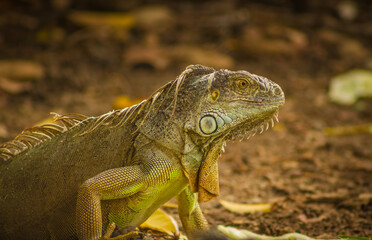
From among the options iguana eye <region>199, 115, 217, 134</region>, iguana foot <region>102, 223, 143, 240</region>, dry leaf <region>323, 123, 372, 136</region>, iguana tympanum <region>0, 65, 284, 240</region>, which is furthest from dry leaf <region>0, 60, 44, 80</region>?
iguana eye <region>199, 115, 217, 134</region>

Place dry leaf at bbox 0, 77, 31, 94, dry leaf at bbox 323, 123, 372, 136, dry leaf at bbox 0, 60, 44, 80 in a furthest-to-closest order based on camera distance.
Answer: dry leaf at bbox 0, 60, 44, 80
dry leaf at bbox 0, 77, 31, 94
dry leaf at bbox 323, 123, 372, 136

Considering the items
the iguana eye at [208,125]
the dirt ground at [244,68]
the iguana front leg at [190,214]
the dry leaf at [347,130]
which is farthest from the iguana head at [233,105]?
the dry leaf at [347,130]

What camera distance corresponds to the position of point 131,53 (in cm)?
1139

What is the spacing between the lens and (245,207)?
203 inches

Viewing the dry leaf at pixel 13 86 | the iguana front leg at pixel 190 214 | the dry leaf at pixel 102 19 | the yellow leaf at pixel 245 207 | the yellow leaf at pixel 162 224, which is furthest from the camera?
the dry leaf at pixel 102 19

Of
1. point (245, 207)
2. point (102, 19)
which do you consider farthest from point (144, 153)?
point (102, 19)

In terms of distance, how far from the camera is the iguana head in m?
3.54

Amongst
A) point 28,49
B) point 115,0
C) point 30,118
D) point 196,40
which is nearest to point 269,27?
point 196,40

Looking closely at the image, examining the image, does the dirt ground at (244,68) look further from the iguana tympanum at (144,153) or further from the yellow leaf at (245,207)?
the iguana tympanum at (144,153)

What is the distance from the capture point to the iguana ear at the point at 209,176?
3.62 meters

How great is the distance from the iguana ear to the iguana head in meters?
0.17

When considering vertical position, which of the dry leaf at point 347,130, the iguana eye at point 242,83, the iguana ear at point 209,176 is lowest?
the dry leaf at point 347,130

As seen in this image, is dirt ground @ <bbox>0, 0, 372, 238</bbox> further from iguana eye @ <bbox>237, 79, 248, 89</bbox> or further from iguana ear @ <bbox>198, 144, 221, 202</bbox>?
iguana eye @ <bbox>237, 79, 248, 89</bbox>

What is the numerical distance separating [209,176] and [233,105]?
2.11 ft
